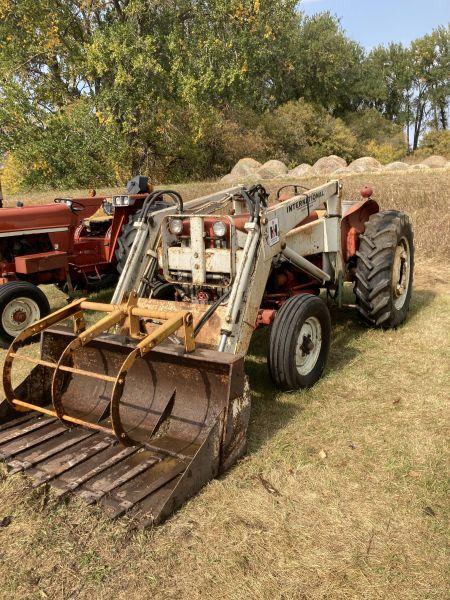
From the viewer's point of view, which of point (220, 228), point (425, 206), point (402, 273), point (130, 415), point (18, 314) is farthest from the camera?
point (425, 206)

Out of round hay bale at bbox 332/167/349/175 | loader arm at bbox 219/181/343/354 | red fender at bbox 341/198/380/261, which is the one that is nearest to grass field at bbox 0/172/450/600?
loader arm at bbox 219/181/343/354

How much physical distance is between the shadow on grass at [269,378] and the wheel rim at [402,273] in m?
0.31

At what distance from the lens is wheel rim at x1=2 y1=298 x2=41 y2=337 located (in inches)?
227

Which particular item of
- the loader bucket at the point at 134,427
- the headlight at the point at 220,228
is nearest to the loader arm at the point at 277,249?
the headlight at the point at 220,228

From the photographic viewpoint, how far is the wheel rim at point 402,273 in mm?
5500

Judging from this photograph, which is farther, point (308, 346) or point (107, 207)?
point (107, 207)

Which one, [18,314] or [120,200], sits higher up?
[120,200]

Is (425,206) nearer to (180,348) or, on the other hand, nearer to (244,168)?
(180,348)

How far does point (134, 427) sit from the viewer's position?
11.5 feet

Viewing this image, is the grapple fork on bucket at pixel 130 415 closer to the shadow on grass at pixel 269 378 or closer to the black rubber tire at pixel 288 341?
the shadow on grass at pixel 269 378

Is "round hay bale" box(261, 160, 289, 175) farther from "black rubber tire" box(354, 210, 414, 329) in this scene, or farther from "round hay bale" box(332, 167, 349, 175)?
"black rubber tire" box(354, 210, 414, 329)

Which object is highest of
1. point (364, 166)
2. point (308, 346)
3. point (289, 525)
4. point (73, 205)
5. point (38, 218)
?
point (364, 166)

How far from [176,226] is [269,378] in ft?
4.92

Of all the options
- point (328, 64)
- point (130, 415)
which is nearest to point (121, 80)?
point (130, 415)
